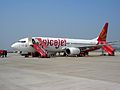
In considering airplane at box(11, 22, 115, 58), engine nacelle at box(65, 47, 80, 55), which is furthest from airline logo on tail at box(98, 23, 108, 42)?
engine nacelle at box(65, 47, 80, 55)

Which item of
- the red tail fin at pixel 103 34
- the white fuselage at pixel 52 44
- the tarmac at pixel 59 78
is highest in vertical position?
the red tail fin at pixel 103 34

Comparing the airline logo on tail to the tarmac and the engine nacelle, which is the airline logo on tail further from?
the tarmac

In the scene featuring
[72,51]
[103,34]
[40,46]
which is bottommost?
[72,51]

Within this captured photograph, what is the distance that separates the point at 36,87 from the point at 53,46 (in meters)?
28.9

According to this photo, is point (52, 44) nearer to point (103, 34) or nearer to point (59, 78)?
point (103, 34)

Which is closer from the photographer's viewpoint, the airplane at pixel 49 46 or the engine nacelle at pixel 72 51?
the airplane at pixel 49 46

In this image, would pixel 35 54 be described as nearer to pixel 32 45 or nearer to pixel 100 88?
pixel 32 45

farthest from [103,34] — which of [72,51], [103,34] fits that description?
[72,51]

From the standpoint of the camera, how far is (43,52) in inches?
1378

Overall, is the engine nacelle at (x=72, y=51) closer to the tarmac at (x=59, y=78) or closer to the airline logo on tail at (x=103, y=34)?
the airline logo on tail at (x=103, y=34)

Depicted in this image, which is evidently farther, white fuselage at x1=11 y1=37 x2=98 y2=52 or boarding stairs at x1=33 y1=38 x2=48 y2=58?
white fuselage at x1=11 y1=37 x2=98 y2=52

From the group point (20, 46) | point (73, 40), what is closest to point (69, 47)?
point (73, 40)

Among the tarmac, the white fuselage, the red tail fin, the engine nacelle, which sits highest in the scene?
the red tail fin

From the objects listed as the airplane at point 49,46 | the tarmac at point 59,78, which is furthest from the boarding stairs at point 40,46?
the tarmac at point 59,78
